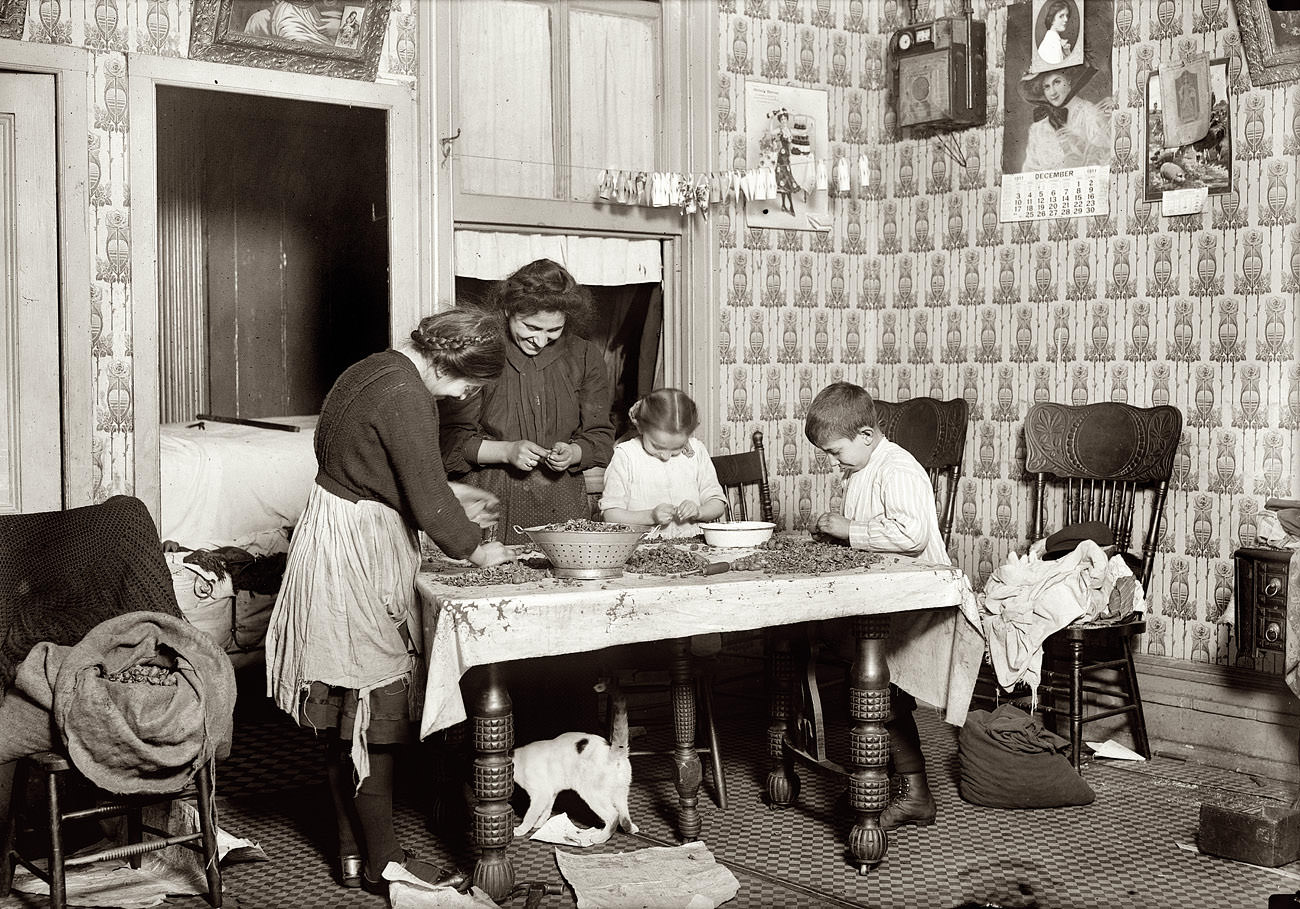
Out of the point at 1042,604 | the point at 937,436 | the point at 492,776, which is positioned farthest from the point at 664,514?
the point at 937,436

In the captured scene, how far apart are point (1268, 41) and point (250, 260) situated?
20.4 ft

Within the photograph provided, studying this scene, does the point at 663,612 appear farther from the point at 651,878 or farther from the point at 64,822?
the point at 64,822

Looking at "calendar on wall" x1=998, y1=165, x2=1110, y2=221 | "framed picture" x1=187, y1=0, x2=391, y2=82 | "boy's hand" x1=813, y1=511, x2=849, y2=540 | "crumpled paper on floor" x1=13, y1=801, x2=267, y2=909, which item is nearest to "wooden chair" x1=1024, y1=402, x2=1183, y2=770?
"calendar on wall" x1=998, y1=165, x2=1110, y2=221

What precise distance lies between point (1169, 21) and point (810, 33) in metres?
1.74

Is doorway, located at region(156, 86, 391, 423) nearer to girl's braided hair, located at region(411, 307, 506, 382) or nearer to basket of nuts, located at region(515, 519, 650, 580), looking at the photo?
girl's braided hair, located at region(411, 307, 506, 382)

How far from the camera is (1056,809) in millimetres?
4566

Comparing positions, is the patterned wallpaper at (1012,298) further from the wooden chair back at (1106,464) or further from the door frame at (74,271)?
the door frame at (74,271)

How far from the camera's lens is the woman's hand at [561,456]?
4.59 metres

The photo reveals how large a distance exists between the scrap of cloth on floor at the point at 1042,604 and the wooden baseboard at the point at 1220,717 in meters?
0.44

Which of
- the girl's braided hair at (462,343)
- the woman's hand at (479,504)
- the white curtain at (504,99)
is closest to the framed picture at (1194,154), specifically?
the white curtain at (504,99)

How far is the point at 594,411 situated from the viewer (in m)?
4.88

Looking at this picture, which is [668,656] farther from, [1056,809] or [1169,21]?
[1169,21]

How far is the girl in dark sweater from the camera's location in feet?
11.3

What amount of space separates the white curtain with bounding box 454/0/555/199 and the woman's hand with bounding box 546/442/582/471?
1.61m
